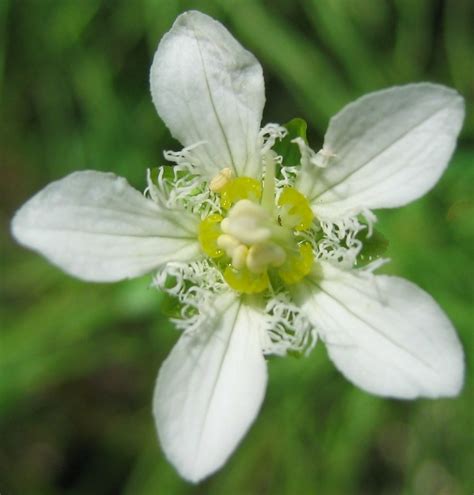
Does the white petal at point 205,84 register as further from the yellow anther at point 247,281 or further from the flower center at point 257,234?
the yellow anther at point 247,281

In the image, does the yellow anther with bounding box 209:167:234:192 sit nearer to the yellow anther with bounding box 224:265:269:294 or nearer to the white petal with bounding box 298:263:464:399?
the yellow anther with bounding box 224:265:269:294

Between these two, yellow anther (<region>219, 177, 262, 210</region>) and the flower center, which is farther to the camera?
yellow anther (<region>219, 177, 262, 210</region>)

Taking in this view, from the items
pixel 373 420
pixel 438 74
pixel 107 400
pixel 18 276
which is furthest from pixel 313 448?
pixel 438 74

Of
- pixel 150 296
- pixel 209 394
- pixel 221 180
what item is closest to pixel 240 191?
pixel 221 180

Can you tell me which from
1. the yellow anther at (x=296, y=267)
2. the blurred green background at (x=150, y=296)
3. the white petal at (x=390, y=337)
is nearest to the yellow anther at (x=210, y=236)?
the yellow anther at (x=296, y=267)

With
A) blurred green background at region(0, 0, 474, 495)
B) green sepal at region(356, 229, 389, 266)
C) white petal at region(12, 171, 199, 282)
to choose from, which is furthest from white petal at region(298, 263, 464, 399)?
blurred green background at region(0, 0, 474, 495)

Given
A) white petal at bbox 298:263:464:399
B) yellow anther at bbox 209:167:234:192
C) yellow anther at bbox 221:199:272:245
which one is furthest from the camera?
yellow anther at bbox 209:167:234:192

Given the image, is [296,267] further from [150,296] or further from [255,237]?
[150,296]
